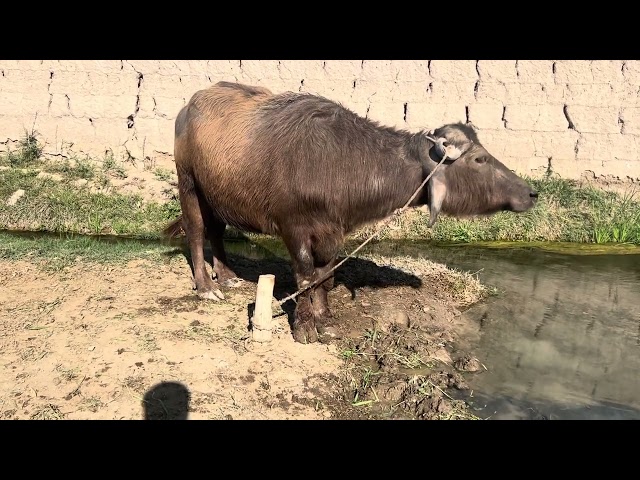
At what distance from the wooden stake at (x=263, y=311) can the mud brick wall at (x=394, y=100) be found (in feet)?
21.9

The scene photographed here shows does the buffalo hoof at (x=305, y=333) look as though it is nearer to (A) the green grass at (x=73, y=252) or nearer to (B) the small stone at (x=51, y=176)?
(A) the green grass at (x=73, y=252)

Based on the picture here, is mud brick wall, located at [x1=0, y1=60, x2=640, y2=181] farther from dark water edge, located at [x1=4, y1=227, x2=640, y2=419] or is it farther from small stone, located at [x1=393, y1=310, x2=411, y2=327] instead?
small stone, located at [x1=393, y1=310, x2=411, y2=327]

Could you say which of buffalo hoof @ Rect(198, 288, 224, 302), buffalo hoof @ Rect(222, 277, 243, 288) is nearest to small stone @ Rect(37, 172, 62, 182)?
buffalo hoof @ Rect(222, 277, 243, 288)

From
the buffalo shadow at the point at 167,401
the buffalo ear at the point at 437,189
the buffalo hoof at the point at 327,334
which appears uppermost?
the buffalo ear at the point at 437,189

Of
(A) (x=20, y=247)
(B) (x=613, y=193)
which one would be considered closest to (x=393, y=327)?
(A) (x=20, y=247)

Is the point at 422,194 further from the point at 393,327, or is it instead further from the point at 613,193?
the point at 613,193

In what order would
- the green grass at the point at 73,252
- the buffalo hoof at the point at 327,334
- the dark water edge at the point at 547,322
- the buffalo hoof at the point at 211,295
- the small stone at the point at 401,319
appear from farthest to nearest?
the green grass at the point at 73,252 → the buffalo hoof at the point at 211,295 → the small stone at the point at 401,319 → the buffalo hoof at the point at 327,334 → the dark water edge at the point at 547,322

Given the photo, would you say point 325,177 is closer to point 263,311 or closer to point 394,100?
point 263,311

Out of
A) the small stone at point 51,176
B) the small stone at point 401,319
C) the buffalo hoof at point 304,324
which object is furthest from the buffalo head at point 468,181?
the small stone at point 51,176

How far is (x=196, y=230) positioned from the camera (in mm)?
5930

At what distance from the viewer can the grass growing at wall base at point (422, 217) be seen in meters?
8.62

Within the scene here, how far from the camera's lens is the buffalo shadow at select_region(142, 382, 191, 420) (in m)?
3.75

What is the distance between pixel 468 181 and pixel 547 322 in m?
2.09

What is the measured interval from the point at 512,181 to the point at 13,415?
4152mm
